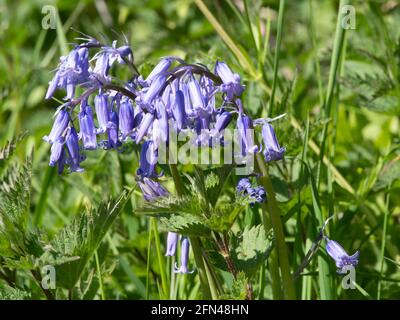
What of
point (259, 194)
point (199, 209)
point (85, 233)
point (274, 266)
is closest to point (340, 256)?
point (274, 266)

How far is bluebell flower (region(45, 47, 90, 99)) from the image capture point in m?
1.90

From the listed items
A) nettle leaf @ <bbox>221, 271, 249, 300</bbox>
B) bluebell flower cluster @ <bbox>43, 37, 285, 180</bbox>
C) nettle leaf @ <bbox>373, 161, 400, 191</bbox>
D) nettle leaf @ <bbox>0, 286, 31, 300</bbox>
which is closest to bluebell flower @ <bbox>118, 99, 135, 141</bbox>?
bluebell flower cluster @ <bbox>43, 37, 285, 180</bbox>

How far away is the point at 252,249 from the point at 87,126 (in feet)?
1.69

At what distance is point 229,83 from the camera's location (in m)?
1.82

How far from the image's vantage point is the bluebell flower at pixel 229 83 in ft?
5.96

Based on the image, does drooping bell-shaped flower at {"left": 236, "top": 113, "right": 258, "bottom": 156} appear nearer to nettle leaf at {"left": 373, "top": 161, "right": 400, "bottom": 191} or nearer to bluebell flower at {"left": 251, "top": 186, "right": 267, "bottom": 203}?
bluebell flower at {"left": 251, "top": 186, "right": 267, "bottom": 203}

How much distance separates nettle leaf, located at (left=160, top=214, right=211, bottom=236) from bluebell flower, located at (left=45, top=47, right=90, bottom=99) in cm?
40

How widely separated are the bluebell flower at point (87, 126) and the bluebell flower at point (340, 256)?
679mm

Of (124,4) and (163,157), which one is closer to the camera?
(163,157)

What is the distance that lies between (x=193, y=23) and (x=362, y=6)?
1.86m

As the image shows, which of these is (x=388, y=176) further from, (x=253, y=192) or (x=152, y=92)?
(x=152, y=92)

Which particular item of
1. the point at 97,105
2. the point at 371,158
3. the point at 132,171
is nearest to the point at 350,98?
the point at 371,158

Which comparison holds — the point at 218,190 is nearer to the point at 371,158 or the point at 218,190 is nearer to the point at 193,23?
the point at 371,158
